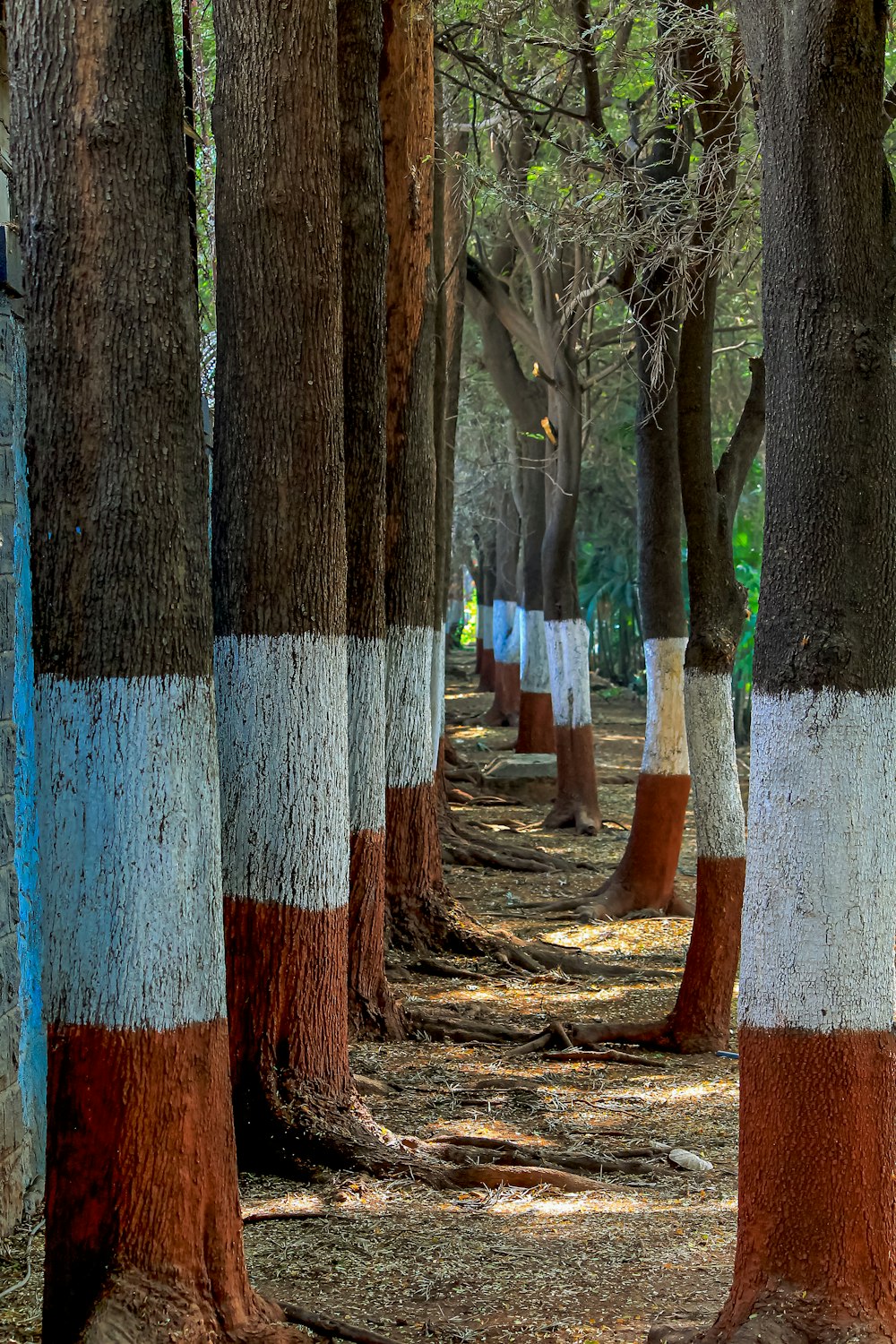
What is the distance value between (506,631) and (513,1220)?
896 inches

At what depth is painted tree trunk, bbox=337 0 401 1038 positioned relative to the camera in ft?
21.1

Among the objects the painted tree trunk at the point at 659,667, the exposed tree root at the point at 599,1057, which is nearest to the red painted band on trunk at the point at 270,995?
the exposed tree root at the point at 599,1057

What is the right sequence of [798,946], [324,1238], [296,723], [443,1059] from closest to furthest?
[798,946], [324,1238], [296,723], [443,1059]

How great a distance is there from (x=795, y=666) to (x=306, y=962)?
91.6 inches

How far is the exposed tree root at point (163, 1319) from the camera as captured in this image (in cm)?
328

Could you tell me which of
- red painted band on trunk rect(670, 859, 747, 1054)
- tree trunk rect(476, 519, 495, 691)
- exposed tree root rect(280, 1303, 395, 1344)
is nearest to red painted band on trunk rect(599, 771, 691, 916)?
red painted band on trunk rect(670, 859, 747, 1054)

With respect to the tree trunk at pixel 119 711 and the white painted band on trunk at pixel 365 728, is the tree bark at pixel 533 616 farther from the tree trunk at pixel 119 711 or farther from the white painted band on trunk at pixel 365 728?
the tree trunk at pixel 119 711

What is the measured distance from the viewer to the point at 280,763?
4.90m

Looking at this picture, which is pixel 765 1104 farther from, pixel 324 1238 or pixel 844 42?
pixel 844 42

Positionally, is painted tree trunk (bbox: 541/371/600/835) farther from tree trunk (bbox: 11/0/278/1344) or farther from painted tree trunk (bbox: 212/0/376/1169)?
tree trunk (bbox: 11/0/278/1344)

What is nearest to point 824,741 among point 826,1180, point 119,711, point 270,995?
point 826,1180

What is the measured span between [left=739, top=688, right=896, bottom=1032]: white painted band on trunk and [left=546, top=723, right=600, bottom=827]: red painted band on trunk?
1214 cm

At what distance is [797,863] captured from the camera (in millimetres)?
3455

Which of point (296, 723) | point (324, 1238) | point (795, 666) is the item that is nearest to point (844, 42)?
point (795, 666)
